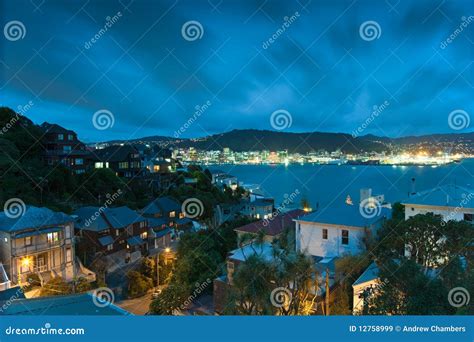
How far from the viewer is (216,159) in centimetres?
4372

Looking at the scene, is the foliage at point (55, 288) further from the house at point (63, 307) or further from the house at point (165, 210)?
the house at point (165, 210)

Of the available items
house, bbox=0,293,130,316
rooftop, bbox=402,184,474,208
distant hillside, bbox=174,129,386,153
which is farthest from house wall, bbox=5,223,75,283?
distant hillside, bbox=174,129,386,153

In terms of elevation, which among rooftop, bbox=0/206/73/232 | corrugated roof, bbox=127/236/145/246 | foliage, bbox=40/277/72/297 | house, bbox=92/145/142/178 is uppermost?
house, bbox=92/145/142/178

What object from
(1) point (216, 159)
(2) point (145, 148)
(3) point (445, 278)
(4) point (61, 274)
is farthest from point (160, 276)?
(1) point (216, 159)

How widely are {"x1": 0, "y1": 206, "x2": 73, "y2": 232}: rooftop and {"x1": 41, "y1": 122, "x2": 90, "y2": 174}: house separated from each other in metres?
5.21

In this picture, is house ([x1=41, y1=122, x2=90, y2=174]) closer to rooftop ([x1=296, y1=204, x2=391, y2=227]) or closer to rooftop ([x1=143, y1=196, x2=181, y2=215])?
rooftop ([x1=143, y1=196, x2=181, y2=215])

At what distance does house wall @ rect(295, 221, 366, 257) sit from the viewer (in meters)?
6.26

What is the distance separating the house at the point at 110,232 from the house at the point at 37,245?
53.5 inches

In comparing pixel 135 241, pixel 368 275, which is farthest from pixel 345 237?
pixel 135 241

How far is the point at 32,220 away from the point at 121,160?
9.78 meters

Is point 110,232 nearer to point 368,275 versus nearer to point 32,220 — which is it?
point 32,220

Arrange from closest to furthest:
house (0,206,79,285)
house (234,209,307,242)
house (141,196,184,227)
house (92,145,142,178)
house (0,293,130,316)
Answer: house (0,293,130,316)
house (0,206,79,285)
house (234,209,307,242)
house (141,196,184,227)
house (92,145,142,178)

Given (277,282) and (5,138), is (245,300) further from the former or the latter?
(5,138)
